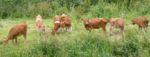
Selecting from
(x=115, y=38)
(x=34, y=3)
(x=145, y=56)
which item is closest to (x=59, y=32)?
(x=115, y=38)

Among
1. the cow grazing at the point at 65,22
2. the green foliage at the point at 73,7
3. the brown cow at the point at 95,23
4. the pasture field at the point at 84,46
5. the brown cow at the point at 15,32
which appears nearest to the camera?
the pasture field at the point at 84,46

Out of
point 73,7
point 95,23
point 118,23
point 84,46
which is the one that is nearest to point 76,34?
point 95,23

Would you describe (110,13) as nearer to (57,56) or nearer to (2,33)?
(2,33)

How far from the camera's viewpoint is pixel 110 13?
59.9 feet

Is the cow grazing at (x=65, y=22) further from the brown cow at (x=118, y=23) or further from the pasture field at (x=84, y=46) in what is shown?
the brown cow at (x=118, y=23)

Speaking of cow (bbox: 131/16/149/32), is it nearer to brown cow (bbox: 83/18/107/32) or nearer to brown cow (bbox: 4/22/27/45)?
brown cow (bbox: 83/18/107/32)

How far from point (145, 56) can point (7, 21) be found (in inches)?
273

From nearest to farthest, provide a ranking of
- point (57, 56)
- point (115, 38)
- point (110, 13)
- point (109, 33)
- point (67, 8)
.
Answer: point (57, 56) → point (115, 38) → point (109, 33) → point (110, 13) → point (67, 8)

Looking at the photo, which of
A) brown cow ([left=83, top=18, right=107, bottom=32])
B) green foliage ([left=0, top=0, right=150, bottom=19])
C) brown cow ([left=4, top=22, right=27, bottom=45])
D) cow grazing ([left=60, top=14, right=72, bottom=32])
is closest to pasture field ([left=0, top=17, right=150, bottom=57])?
brown cow ([left=4, top=22, right=27, bottom=45])

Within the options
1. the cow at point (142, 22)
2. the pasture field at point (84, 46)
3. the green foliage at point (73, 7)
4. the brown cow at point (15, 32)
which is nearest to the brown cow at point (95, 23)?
the pasture field at point (84, 46)

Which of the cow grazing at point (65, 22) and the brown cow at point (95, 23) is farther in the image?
the cow grazing at point (65, 22)

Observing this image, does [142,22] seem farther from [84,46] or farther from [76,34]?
[84,46]

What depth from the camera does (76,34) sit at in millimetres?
14648

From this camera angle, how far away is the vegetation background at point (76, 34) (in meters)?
12.5
